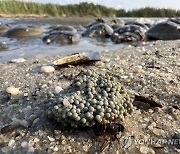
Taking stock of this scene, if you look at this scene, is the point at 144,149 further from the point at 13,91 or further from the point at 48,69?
the point at 48,69

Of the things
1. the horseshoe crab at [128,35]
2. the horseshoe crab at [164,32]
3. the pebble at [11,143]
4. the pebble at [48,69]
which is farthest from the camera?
the horseshoe crab at [164,32]

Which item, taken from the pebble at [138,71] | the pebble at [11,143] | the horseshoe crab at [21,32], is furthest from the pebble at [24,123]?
the horseshoe crab at [21,32]

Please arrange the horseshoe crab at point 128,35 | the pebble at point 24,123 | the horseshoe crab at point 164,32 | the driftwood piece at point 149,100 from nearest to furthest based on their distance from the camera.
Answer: the pebble at point 24,123
the driftwood piece at point 149,100
the horseshoe crab at point 128,35
the horseshoe crab at point 164,32

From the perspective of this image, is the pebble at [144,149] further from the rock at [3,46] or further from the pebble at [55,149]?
the rock at [3,46]

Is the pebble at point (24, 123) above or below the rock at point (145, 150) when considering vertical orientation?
above

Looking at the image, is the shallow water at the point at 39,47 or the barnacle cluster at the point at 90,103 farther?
the shallow water at the point at 39,47

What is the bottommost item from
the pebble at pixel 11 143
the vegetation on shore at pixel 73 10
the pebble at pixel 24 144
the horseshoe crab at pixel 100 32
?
the vegetation on shore at pixel 73 10

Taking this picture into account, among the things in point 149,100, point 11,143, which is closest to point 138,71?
point 149,100

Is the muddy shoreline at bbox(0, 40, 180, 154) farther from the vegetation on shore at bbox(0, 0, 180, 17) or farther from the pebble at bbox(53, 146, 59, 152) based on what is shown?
the vegetation on shore at bbox(0, 0, 180, 17)
